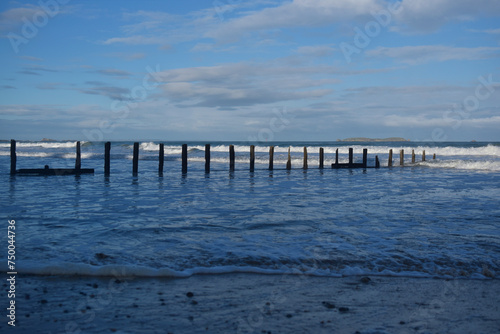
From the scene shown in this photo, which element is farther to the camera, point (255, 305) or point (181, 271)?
point (181, 271)

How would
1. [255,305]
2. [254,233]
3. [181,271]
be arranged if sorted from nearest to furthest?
[255,305]
[181,271]
[254,233]

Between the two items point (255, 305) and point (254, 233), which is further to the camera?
point (254, 233)

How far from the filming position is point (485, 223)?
9250mm

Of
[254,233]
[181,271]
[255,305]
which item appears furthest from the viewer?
[254,233]

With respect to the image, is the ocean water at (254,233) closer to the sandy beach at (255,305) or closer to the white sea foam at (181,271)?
the white sea foam at (181,271)

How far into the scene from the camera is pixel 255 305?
439 cm

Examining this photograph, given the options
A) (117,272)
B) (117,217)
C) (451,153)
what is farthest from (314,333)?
(451,153)

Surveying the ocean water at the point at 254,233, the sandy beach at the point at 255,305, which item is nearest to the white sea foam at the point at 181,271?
the ocean water at the point at 254,233

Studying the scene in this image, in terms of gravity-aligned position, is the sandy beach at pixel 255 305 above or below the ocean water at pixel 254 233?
below

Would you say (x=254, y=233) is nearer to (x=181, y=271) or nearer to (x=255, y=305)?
(x=181, y=271)

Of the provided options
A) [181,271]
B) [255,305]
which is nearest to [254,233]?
[181,271]

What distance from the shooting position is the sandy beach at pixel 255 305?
3854 millimetres

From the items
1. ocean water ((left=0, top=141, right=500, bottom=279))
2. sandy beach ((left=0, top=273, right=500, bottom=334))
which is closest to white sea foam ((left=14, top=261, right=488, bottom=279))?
ocean water ((left=0, top=141, right=500, bottom=279))

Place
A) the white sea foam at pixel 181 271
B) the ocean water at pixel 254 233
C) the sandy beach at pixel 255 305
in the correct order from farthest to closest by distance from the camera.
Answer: the ocean water at pixel 254 233 < the white sea foam at pixel 181 271 < the sandy beach at pixel 255 305
